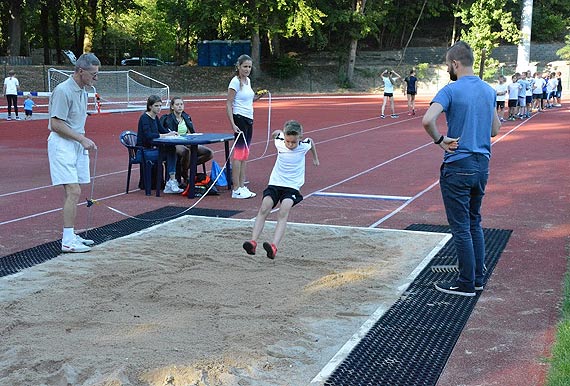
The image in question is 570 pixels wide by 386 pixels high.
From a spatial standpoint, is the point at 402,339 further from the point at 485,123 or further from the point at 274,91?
the point at 274,91

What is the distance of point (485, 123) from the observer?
19.6 ft

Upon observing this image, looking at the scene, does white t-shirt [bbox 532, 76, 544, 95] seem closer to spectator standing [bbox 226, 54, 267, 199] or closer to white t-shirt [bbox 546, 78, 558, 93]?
white t-shirt [bbox 546, 78, 558, 93]

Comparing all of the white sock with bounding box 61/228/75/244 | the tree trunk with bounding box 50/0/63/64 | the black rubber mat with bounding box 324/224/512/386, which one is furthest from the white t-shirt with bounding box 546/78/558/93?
the tree trunk with bounding box 50/0/63/64

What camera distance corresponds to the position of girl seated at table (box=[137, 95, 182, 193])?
1121 cm

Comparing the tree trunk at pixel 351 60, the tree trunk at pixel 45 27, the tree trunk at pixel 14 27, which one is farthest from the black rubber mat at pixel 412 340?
the tree trunk at pixel 45 27

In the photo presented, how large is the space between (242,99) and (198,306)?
5450mm

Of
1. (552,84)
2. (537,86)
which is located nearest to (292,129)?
(537,86)

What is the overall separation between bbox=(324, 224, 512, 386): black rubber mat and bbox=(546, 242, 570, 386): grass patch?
26.1 inches

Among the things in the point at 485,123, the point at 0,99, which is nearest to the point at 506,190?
the point at 485,123

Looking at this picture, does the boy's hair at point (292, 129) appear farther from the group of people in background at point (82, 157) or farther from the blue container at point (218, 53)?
the blue container at point (218, 53)

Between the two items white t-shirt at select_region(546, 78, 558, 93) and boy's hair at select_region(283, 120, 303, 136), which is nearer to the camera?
boy's hair at select_region(283, 120, 303, 136)

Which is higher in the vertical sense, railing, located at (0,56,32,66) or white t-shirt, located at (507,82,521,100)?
railing, located at (0,56,32,66)

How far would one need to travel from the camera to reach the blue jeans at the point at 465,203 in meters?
5.91

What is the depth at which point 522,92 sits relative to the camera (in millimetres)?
26172
